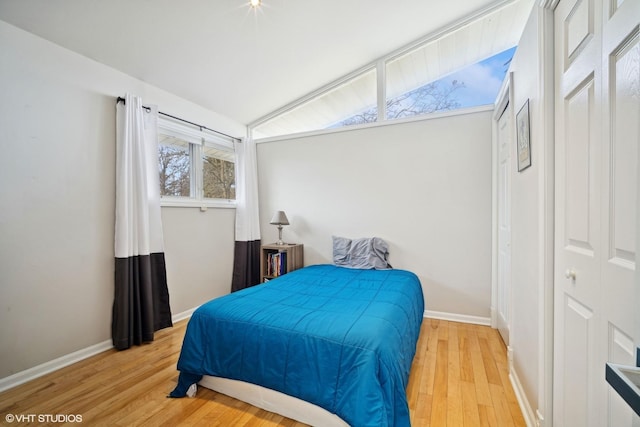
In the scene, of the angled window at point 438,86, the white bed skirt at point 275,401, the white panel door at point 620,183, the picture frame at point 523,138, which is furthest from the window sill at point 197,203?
the white panel door at point 620,183

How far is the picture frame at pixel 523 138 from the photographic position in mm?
1493

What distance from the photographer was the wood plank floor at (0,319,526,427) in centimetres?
153

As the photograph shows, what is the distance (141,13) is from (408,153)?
2716mm

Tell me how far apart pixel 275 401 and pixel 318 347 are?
47cm

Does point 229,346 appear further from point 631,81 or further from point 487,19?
→ point 487,19

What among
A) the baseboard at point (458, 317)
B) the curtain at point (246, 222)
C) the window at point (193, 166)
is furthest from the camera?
the curtain at point (246, 222)

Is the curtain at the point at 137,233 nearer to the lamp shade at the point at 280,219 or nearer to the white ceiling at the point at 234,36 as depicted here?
the white ceiling at the point at 234,36

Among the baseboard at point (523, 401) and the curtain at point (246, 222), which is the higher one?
the curtain at point (246, 222)

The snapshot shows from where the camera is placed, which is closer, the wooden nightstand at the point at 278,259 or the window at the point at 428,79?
the window at the point at 428,79

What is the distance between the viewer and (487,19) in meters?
2.89

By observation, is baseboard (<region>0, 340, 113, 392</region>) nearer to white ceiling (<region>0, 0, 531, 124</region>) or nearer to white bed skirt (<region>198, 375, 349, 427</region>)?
white bed skirt (<region>198, 375, 349, 427</region>)

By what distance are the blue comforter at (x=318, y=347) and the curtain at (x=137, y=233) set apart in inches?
39.3

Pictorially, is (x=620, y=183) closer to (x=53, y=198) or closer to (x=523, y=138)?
(x=523, y=138)

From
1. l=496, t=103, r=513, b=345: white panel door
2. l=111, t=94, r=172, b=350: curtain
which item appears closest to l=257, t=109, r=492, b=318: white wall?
l=496, t=103, r=513, b=345: white panel door
